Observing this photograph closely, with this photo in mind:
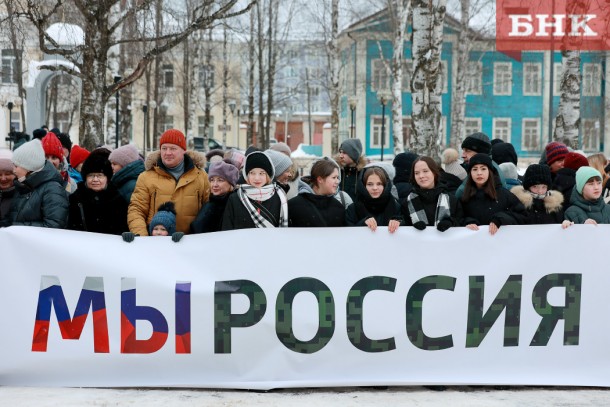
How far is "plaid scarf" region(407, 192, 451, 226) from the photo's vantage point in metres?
6.02

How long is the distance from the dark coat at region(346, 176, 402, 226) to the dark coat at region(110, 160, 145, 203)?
6.39ft

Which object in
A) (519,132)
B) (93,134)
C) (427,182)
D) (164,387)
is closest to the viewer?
(164,387)

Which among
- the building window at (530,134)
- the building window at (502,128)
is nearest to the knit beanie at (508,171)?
the building window at (530,134)

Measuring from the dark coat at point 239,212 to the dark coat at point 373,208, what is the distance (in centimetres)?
57

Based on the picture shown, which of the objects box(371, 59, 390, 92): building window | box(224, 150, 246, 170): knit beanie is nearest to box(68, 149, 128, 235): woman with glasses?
box(224, 150, 246, 170): knit beanie

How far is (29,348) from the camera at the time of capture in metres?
5.70

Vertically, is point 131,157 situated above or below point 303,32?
below

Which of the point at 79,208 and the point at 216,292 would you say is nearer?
the point at 216,292

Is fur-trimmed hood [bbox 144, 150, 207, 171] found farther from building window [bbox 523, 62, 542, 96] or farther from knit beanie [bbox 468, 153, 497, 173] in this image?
building window [bbox 523, 62, 542, 96]

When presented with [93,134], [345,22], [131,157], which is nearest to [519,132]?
[345,22]

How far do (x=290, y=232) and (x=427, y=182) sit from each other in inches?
43.1

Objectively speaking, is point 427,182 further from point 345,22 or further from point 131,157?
point 345,22

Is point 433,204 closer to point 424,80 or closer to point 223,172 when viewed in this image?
point 223,172

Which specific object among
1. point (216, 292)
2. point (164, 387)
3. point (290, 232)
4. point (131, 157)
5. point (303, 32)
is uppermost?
point (303, 32)
